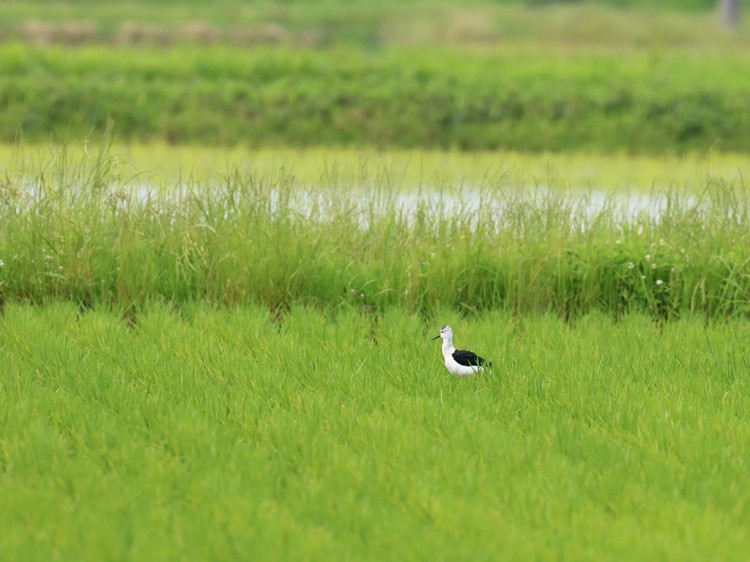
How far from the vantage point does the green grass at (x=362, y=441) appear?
323 cm

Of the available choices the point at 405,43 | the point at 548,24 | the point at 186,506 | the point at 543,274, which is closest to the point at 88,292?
the point at 543,274

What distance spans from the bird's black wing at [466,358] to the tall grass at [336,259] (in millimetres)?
1076

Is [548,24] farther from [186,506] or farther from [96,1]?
[186,506]

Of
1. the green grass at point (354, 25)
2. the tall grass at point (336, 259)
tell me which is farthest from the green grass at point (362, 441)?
the green grass at point (354, 25)

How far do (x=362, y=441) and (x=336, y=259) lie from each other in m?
2.30

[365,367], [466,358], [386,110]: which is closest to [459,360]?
[466,358]

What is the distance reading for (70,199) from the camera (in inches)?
250

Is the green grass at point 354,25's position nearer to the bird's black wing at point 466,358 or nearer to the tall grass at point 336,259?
the tall grass at point 336,259

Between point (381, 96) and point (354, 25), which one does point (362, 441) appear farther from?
point (354, 25)

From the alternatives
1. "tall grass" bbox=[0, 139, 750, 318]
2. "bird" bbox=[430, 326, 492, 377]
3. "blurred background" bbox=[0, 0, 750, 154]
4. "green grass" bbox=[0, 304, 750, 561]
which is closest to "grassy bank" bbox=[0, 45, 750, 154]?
"blurred background" bbox=[0, 0, 750, 154]

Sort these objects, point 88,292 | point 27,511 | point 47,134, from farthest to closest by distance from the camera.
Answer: point 47,134 < point 88,292 < point 27,511

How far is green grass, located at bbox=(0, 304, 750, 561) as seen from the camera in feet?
10.6

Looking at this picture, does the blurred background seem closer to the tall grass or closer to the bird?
the tall grass

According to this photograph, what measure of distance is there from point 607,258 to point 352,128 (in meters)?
8.29
